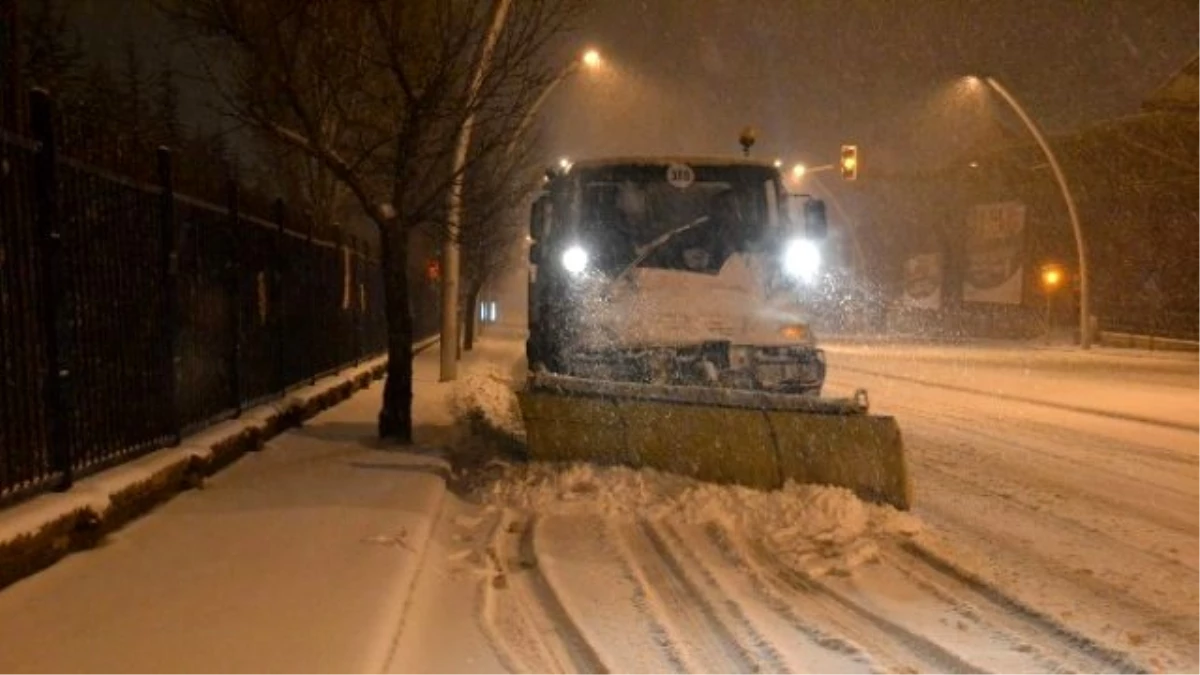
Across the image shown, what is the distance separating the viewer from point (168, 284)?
834 centimetres

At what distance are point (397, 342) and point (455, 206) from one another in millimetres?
3347

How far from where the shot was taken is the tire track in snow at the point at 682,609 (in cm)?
522

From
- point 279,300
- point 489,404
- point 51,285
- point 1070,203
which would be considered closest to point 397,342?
point 279,300

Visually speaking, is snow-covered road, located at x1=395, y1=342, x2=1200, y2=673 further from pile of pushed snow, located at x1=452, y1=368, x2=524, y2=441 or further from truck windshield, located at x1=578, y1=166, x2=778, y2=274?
pile of pushed snow, located at x1=452, y1=368, x2=524, y2=441

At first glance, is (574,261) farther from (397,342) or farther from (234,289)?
(234,289)

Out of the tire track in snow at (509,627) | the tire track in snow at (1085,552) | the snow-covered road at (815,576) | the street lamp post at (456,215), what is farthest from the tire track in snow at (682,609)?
the street lamp post at (456,215)

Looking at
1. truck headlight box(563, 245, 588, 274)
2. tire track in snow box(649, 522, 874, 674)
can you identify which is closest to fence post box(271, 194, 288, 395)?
truck headlight box(563, 245, 588, 274)

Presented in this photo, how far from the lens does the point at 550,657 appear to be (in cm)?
524

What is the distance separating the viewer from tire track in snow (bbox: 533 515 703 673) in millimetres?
5266

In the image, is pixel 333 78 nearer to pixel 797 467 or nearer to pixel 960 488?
pixel 797 467

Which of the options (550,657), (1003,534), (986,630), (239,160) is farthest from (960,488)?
(239,160)

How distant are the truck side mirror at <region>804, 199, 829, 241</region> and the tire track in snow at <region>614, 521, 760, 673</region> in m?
4.95

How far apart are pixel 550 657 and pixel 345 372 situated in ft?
40.9

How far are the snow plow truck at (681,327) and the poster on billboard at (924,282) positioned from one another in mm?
53791
